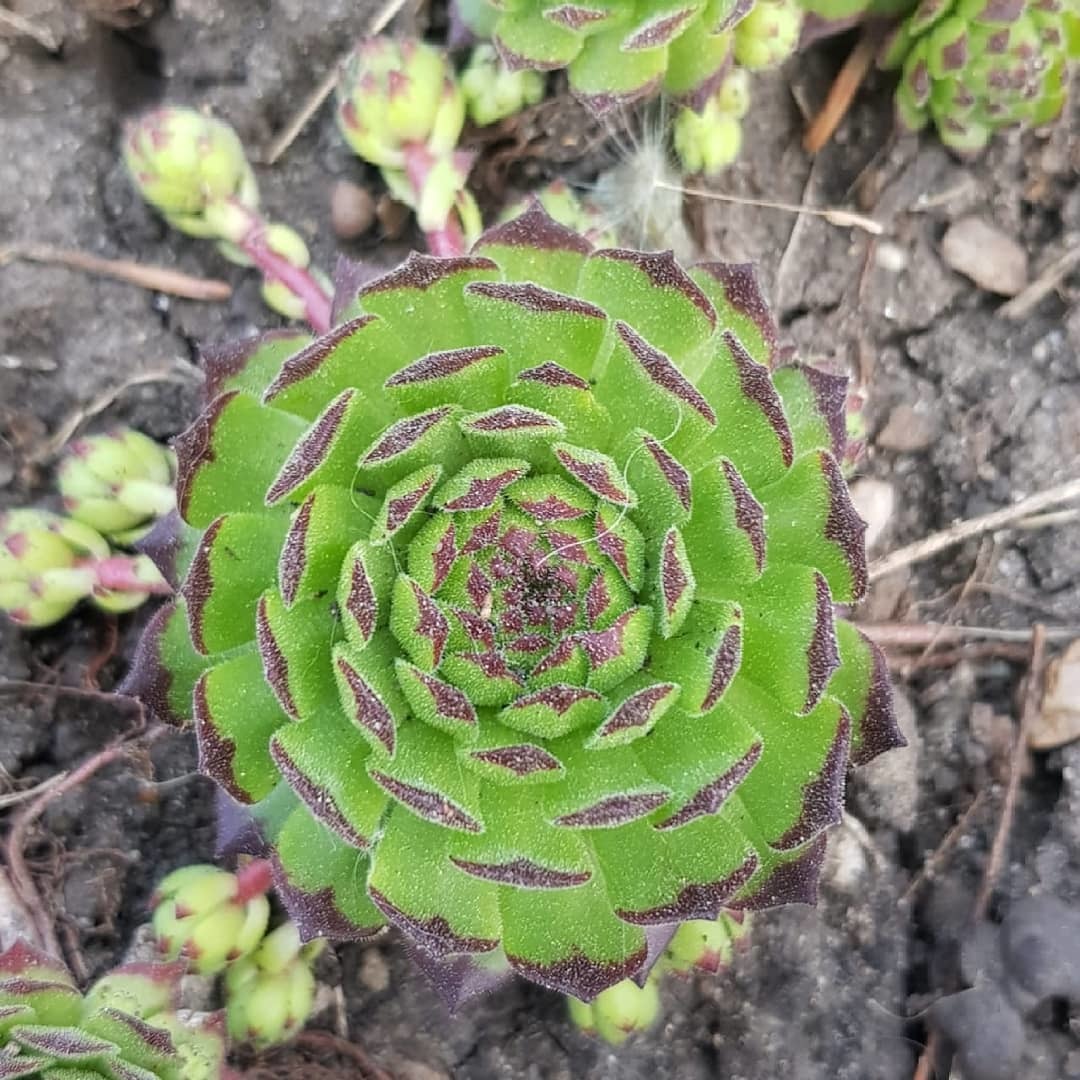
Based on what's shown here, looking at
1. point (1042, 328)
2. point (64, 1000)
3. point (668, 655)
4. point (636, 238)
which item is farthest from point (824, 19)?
point (64, 1000)

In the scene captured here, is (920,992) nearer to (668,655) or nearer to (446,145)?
(668,655)

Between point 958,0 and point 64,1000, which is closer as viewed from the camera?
point 64,1000

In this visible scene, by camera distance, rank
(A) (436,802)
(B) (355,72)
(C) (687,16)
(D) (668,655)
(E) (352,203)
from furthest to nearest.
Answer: (E) (352,203), (B) (355,72), (C) (687,16), (D) (668,655), (A) (436,802)

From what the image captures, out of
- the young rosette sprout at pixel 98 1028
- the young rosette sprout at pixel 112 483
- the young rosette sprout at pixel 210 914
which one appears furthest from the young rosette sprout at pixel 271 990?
the young rosette sprout at pixel 112 483

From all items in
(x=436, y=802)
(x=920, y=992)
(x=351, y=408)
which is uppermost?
(x=351, y=408)

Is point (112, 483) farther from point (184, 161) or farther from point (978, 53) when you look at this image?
point (978, 53)

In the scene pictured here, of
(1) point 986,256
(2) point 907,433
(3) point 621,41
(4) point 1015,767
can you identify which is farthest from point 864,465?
(3) point 621,41

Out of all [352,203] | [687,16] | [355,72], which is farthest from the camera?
[352,203]

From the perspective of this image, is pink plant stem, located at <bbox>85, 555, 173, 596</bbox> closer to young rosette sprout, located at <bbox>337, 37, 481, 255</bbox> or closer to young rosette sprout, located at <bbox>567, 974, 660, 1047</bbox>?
young rosette sprout, located at <bbox>337, 37, 481, 255</bbox>
